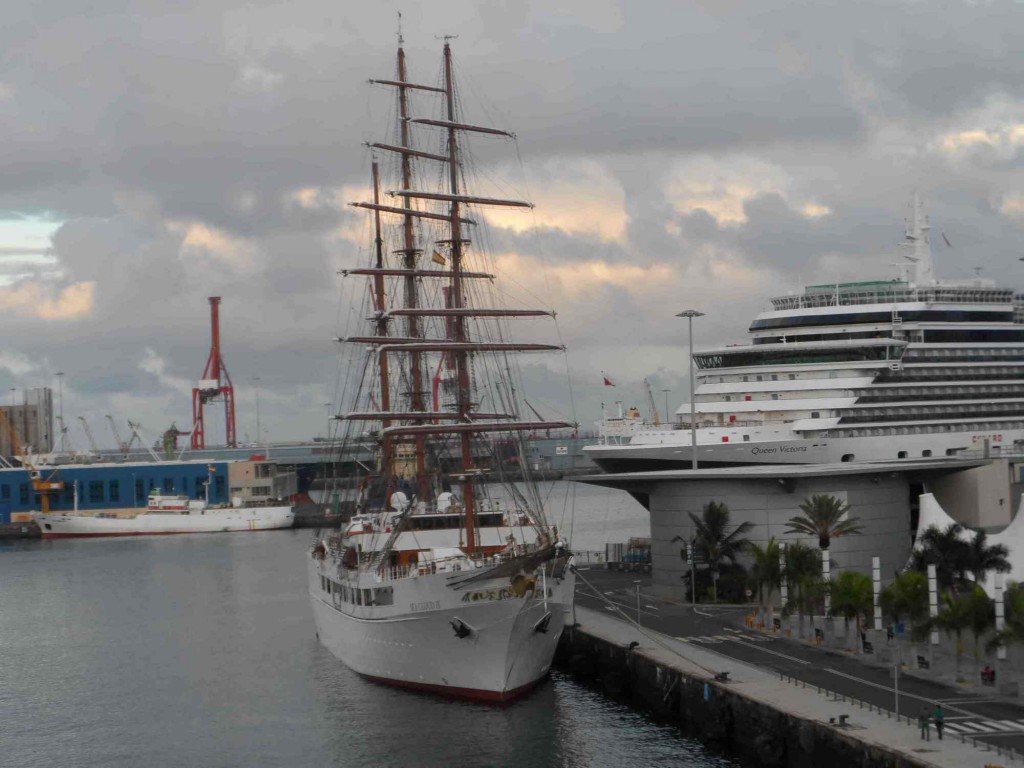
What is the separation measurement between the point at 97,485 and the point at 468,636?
117785mm

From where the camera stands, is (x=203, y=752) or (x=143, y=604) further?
(x=143, y=604)

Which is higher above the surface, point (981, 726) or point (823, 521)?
point (823, 521)

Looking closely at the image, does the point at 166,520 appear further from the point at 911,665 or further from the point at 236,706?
the point at 911,665

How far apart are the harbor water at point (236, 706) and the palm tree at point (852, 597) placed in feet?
23.0

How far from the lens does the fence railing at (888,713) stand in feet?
96.0

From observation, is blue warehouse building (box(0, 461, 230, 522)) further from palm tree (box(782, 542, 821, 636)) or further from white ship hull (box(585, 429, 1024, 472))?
palm tree (box(782, 542, 821, 636))

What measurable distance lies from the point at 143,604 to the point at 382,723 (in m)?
36.1

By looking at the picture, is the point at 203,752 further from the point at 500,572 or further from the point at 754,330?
the point at 754,330

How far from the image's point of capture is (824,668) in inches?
1590

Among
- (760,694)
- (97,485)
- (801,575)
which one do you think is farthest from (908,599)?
(97,485)

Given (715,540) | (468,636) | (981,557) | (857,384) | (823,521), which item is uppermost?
(857,384)

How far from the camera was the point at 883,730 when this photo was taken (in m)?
31.7

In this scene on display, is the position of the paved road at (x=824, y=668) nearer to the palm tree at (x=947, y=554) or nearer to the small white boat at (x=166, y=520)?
the palm tree at (x=947, y=554)

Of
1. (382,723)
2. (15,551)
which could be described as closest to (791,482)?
(382,723)
